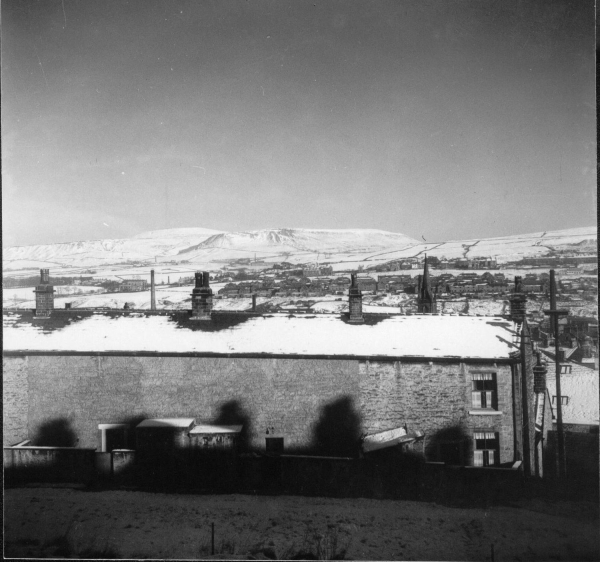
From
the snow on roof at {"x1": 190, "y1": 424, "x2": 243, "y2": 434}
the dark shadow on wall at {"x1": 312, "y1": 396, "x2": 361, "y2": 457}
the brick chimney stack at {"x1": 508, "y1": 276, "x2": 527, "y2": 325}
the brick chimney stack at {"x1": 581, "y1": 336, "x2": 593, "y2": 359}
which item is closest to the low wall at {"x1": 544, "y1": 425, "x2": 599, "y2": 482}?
the brick chimney stack at {"x1": 581, "y1": 336, "x2": 593, "y2": 359}

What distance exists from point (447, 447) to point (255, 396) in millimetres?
5039

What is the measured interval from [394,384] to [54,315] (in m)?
10.1

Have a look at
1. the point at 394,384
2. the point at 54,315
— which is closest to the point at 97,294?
the point at 54,315

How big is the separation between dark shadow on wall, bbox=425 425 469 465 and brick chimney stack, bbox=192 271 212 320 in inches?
276

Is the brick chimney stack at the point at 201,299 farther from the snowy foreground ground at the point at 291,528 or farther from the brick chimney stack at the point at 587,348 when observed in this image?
the brick chimney stack at the point at 587,348

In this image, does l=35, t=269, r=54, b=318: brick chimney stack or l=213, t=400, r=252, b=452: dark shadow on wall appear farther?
l=35, t=269, r=54, b=318: brick chimney stack

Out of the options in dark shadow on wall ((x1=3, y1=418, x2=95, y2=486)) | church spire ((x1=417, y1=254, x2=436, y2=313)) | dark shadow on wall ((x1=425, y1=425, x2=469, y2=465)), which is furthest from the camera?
church spire ((x1=417, y1=254, x2=436, y2=313))

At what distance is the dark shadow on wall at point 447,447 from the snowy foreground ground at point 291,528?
1.51m

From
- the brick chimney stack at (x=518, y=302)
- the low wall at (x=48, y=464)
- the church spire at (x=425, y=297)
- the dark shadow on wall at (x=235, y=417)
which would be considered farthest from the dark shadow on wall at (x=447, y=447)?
the low wall at (x=48, y=464)

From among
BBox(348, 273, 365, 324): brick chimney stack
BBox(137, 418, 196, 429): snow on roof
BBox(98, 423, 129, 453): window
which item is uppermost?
BBox(348, 273, 365, 324): brick chimney stack

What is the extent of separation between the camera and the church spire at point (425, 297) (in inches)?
489

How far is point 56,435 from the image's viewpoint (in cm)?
987

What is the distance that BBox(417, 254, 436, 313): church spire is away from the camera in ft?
40.8

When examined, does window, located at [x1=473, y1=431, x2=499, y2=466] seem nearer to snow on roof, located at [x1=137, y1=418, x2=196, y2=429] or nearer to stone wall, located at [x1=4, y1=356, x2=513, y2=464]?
stone wall, located at [x1=4, y1=356, x2=513, y2=464]
